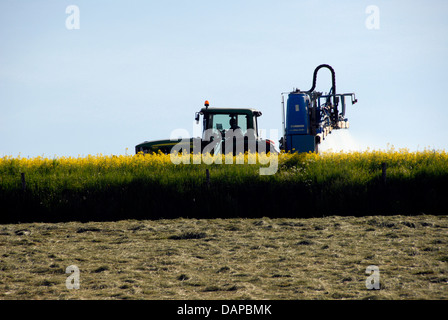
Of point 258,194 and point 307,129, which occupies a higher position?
point 307,129

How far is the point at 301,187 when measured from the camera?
51.7ft

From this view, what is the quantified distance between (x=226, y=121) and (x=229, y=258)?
8.40 metres

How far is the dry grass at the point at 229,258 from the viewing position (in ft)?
24.5

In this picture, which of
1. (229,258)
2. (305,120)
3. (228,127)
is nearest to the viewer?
(229,258)

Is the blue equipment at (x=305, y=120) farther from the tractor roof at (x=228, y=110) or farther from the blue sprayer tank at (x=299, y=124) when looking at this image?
the tractor roof at (x=228, y=110)

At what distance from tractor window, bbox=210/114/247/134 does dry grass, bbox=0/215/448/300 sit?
4.02 metres

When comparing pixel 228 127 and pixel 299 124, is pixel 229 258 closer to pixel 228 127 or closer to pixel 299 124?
pixel 228 127

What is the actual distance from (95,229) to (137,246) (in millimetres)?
2919

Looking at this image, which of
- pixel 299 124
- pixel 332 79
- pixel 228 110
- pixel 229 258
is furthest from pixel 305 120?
pixel 229 258

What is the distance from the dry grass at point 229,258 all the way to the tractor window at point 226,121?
4.02 m

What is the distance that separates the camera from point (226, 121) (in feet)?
57.2

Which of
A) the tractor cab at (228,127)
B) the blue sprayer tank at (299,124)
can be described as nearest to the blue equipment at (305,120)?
the blue sprayer tank at (299,124)
